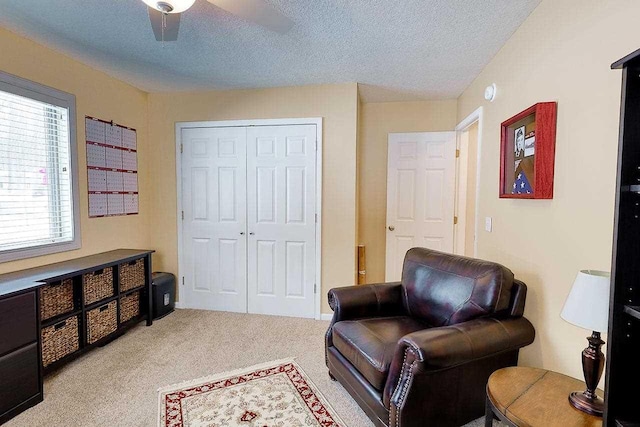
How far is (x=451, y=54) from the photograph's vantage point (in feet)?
8.36

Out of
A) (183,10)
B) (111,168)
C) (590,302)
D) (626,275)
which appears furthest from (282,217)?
(626,275)

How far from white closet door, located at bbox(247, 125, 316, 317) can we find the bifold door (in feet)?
0.03

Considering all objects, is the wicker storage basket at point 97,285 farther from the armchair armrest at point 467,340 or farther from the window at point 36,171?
the armchair armrest at point 467,340

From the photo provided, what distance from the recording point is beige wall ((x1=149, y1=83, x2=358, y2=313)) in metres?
3.29

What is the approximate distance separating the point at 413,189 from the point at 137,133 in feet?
10.4

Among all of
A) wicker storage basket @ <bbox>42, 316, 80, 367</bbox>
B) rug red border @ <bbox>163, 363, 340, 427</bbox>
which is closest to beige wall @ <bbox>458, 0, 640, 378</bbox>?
rug red border @ <bbox>163, 363, 340, 427</bbox>

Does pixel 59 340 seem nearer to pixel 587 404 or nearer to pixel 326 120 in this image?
pixel 326 120

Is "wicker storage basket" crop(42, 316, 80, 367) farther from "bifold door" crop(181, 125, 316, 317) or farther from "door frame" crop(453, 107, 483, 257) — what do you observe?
"door frame" crop(453, 107, 483, 257)

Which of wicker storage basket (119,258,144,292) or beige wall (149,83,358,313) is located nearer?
wicker storage basket (119,258,144,292)

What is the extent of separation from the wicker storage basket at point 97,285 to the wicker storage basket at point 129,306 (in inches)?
7.8

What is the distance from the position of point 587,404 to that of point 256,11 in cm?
229

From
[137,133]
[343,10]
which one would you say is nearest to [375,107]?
[343,10]

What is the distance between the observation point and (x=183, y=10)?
1.55 meters

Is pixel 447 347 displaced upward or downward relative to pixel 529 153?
downward
